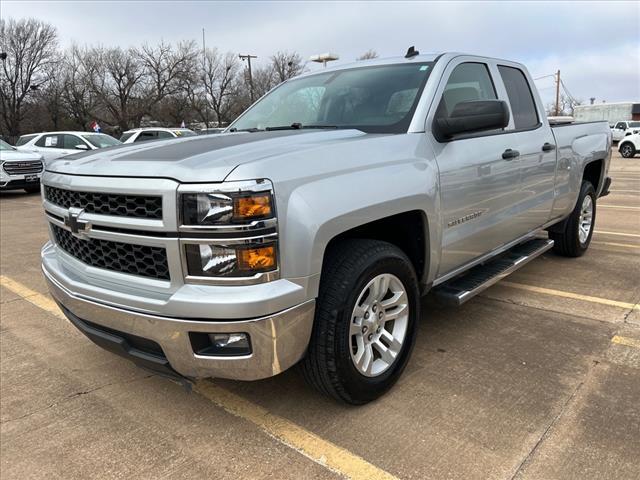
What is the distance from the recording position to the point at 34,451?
8.29ft

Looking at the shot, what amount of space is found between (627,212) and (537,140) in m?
5.99

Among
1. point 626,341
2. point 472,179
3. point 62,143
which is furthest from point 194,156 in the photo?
point 62,143

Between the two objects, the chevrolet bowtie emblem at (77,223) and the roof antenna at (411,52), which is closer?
the chevrolet bowtie emblem at (77,223)

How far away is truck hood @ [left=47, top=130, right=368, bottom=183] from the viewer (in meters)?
2.20

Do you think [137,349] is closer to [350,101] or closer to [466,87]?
[350,101]

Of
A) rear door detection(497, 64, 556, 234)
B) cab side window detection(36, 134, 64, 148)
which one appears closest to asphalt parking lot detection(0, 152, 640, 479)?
rear door detection(497, 64, 556, 234)

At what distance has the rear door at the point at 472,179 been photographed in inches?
124

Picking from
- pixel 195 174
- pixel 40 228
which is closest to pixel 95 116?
pixel 40 228

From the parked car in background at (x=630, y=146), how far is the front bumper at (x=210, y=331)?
2716 cm

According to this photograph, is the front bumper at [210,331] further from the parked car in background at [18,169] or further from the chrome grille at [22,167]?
the chrome grille at [22,167]

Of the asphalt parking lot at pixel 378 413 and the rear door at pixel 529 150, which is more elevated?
the rear door at pixel 529 150

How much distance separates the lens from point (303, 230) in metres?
2.25

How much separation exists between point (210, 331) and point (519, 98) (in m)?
3.39

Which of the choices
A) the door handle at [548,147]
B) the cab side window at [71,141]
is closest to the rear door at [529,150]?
the door handle at [548,147]
